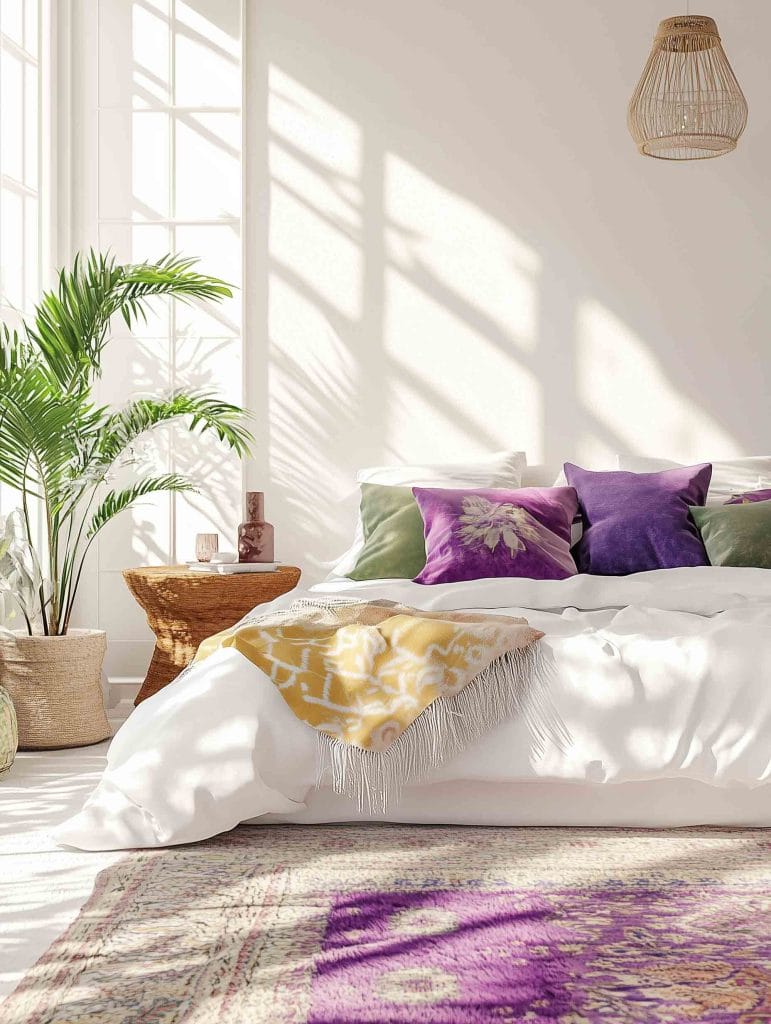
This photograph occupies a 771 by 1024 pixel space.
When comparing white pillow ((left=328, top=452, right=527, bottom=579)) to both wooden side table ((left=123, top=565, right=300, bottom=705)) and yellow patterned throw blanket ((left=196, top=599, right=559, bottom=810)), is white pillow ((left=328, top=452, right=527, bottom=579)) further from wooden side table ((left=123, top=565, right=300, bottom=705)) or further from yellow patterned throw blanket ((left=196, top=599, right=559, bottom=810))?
yellow patterned throw blanket ((left=196, top=599, right=559, bottom=810))

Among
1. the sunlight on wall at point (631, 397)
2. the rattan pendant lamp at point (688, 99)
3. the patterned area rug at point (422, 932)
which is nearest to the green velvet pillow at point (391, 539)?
the sunlight on wall at point (631, 397)

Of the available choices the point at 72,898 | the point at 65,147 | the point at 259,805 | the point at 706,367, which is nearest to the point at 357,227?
the point at 65,147

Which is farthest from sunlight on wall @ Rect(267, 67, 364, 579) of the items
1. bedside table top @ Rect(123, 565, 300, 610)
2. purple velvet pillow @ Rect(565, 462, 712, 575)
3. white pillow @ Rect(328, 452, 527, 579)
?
purple velvet pillow @ Rect(565, 462, 712, 575)

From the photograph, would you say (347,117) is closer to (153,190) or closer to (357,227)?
(357,227)

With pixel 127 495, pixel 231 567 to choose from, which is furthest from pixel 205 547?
pixel 127 495

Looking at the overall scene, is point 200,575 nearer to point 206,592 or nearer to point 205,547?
point 206,592

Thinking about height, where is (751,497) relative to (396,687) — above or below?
above

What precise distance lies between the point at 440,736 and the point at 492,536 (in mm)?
1251

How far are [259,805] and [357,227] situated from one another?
296 cm

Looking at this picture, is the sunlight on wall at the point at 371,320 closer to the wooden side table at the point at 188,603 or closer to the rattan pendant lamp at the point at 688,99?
the wooden side table at the point at 188,603

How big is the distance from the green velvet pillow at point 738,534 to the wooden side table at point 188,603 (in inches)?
62.2

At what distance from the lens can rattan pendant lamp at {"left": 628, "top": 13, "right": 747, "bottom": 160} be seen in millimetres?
3812

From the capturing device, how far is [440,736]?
2418mm

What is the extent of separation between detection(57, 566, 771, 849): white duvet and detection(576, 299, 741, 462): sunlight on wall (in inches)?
83.1
